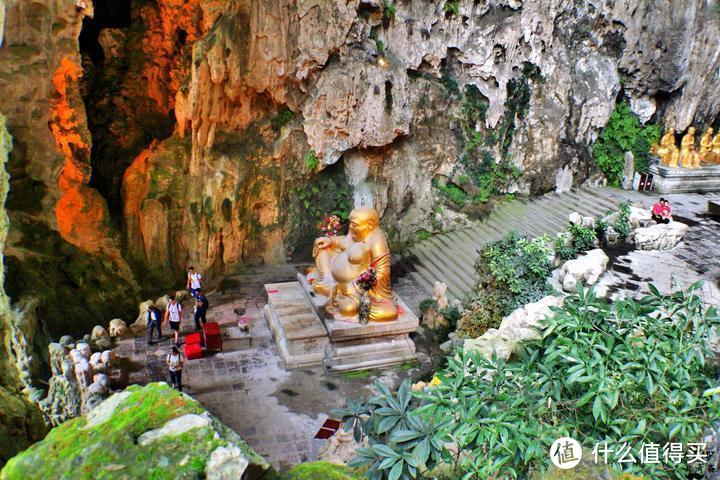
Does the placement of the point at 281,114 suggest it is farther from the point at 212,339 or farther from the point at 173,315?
the point at 212,339

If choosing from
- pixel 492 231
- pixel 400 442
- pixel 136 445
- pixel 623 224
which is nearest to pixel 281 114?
pixel 492 231

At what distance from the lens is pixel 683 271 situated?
37.4 feet

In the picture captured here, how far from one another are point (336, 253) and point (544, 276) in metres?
4.38

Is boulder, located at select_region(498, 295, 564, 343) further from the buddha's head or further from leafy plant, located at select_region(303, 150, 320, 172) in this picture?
leafy plant, located at select_region(303, 150, 320, 172)

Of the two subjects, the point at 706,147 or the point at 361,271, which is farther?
the point at 706,147

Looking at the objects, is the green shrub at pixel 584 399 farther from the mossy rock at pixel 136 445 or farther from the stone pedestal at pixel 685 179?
the stone pedestal at pixel 685 179

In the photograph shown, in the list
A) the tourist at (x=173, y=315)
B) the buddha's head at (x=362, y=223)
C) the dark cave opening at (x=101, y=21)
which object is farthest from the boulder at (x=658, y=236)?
the dark cave opening at (x=101, y=21)

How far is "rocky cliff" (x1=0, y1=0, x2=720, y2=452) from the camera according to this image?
1236 centimetres

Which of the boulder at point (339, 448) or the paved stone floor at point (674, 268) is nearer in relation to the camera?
the boulder at point (339, 448)

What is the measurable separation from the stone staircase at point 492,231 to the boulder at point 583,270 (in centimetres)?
390

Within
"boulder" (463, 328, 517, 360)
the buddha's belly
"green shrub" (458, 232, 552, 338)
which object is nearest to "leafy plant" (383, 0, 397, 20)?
the buddha's belly

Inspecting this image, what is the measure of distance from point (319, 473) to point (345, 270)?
826cm

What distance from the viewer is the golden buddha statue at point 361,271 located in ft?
37.8

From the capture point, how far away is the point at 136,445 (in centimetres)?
295
